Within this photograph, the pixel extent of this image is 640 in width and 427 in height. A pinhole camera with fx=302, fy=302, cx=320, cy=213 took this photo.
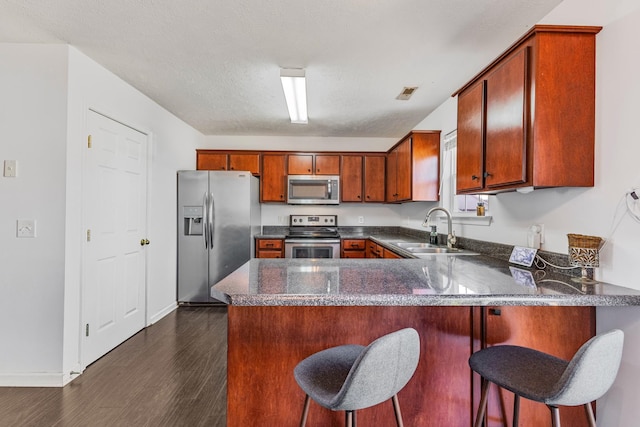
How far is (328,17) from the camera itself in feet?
6.04

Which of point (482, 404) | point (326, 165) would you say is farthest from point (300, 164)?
point (482, 404)

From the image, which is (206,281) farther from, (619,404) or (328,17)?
(619,404)

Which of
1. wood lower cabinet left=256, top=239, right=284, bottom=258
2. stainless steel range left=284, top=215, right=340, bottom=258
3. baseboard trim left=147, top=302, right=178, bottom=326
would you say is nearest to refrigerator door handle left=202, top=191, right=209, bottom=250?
wood lower cabinet left=256, top=239, right=284, bottom=258

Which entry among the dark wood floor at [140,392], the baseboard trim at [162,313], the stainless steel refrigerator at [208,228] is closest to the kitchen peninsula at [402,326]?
the dark wood floor at [140,392]

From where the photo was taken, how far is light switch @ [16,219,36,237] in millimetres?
2158

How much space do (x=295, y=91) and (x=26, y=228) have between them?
2.31 m

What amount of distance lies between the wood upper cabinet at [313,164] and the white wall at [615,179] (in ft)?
10.3

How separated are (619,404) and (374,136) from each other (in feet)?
13.2

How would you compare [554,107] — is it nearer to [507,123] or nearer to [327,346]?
[507,123]

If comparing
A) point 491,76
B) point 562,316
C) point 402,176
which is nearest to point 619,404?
point 562,316

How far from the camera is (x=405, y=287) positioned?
126 centimetres

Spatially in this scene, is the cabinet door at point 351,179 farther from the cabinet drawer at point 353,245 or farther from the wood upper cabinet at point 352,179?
the cabinet drawer at point 353,245

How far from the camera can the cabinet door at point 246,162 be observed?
14.6ft

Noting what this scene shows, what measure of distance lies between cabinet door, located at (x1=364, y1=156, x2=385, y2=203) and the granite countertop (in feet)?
9.41
